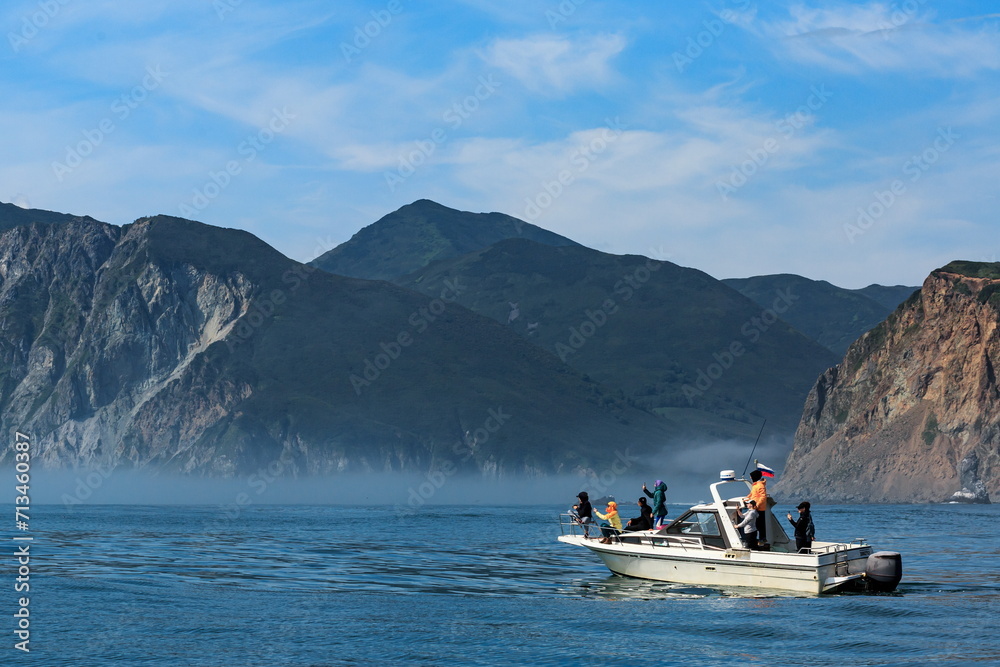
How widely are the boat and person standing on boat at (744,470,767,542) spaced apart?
1.11ft

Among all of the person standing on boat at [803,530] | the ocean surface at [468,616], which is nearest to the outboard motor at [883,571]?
the ocean surface at [468,616]

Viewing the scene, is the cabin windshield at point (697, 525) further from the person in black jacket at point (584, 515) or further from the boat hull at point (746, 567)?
the person in black jacket at point (584, 515)

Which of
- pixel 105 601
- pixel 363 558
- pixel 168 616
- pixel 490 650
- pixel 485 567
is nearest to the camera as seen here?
pixel 490 650

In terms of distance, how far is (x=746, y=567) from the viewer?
4100cm

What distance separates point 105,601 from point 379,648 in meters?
14.8

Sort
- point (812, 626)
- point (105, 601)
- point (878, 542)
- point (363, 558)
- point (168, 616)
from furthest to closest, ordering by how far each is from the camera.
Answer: point (878, 542)
point (363, 558)
point (105, 601)
point (168, 616)
point (812, 626)

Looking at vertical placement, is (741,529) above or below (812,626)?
above

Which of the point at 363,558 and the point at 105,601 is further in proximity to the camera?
the point at 363,558

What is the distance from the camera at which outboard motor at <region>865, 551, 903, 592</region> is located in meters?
39.6

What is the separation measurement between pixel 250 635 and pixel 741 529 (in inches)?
688

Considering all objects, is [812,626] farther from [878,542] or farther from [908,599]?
[878,542]

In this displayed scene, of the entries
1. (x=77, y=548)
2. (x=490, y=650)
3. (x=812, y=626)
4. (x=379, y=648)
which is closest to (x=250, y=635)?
(x=379, y=648)

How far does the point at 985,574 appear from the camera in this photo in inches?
1999

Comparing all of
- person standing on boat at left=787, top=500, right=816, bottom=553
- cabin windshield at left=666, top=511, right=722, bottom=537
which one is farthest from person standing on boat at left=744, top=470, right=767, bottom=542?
cabin windshield at left=666, top=511, right=722, bottom=537
